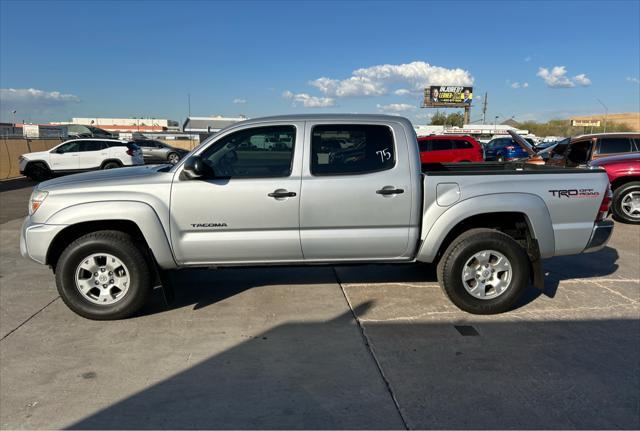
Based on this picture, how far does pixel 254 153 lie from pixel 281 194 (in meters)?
0.52

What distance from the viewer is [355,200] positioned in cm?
420

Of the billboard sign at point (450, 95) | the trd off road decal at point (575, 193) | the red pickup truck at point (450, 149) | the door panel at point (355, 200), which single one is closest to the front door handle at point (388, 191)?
the door panel at point (355, 200)

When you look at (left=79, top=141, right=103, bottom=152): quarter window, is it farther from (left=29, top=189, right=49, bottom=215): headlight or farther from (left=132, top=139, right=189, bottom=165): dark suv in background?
(left=29, top=189, right=49, bottom=215): headlight

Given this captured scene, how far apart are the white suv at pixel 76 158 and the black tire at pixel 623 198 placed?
16.0 meters

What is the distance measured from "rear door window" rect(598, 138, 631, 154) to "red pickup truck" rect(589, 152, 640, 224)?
5.15 feet

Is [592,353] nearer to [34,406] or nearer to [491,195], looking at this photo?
[491,195]

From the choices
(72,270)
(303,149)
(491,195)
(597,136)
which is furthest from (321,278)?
(597,136)

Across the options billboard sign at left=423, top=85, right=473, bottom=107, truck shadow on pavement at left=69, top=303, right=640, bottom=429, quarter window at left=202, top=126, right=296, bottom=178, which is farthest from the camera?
billboard sign at left=423, top=85, right=473, bottom=107

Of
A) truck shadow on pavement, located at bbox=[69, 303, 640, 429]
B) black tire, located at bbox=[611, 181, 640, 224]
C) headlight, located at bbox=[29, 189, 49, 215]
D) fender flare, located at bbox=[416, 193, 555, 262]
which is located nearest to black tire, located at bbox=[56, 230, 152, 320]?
headlight, located at bbox=[29, 189, 49, 215]

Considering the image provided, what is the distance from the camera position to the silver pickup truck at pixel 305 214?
4.13m

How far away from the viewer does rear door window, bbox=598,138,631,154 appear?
10.7 metres

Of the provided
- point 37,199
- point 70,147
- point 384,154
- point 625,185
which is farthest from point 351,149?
point 70,147

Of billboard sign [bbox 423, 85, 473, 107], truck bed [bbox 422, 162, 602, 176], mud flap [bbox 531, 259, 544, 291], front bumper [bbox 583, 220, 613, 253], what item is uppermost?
billboard sign [bbox 423, 85, 473, 107]

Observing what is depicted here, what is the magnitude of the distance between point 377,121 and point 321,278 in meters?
2.07
